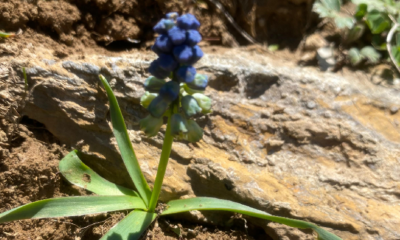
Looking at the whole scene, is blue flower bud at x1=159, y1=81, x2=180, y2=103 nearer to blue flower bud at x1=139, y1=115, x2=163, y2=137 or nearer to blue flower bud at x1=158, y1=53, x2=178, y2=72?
blue flower bud at x1=158, y1=53, x2=178, y2=72

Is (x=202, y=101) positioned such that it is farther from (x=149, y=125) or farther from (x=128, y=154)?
(x=128, y=154)

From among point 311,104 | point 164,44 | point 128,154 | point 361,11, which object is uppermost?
point 361,11

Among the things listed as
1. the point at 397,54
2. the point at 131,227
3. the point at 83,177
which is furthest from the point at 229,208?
the point at 397,54

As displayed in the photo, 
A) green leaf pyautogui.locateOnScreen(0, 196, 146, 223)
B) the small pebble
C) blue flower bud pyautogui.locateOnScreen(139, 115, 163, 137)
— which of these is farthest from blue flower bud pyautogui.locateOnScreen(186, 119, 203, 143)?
the small pebble

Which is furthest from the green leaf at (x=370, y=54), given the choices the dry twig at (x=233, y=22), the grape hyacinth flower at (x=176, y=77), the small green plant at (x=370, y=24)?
the grape hyacinth flower at (x=176, y=77)

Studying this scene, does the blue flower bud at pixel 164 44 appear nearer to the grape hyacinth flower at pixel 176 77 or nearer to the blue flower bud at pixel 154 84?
the grape hyacinth flower at pixel 176 77

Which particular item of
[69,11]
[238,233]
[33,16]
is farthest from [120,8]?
[238,233]

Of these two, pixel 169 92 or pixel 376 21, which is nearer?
pixel 169 92
